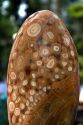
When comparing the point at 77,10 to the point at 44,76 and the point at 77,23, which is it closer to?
the point at 77,23

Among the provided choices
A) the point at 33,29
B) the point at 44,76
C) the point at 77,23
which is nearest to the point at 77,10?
the point at 77,23

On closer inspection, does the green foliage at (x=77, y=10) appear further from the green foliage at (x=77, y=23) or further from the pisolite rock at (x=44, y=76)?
the pisolite rock at (x=44, y=76)

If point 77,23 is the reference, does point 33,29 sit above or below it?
below

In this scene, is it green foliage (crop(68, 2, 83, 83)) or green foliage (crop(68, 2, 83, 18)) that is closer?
green foliage (crop(68, 2, 83, 83))

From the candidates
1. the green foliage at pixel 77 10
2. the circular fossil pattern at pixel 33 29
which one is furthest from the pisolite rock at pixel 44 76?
the green foliage at pixel 77 10

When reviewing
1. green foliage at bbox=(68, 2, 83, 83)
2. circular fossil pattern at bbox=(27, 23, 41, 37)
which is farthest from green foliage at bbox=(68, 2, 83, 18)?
circular fossil pattern at bbox=(27, 23, 41, 37)

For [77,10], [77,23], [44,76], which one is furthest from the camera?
Answer: [77,23]

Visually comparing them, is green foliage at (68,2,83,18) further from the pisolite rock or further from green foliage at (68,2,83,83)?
the pisolite rock

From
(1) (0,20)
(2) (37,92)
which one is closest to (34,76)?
(2) (37,92)

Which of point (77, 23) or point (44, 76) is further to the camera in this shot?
point (77, 23)
